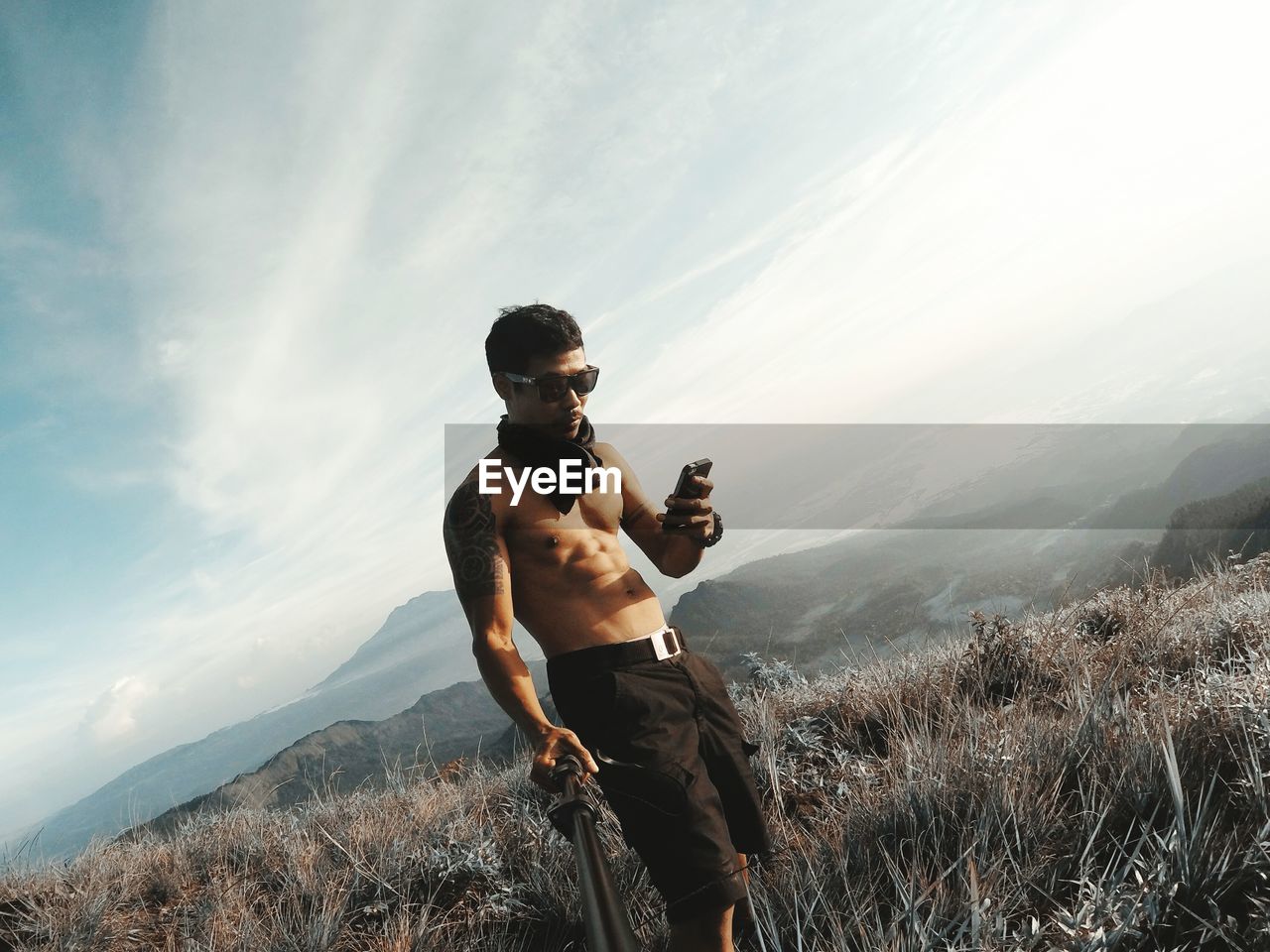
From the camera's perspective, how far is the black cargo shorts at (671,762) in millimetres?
2309

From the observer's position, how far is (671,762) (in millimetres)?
2377

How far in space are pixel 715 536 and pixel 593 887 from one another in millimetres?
1634

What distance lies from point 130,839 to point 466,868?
521 cm

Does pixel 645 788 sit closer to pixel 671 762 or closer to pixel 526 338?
pixel 671 762

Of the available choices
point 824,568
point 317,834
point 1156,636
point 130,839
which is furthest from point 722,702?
point 824,568

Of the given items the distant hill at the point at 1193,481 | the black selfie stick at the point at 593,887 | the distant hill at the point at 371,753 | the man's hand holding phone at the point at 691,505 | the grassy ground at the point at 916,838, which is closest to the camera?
the black selfie stick at the point at 593,887

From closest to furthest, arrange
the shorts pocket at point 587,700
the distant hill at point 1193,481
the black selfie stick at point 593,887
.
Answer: the black selfie stick at point 593,887
the shorts pocket at point 587,700
the distant hill at point 1193,481

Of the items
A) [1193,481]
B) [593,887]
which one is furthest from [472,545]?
[1193,481]

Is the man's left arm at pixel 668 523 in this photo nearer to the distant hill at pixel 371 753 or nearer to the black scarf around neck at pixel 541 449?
the black scarf around neck at pixel 541 449

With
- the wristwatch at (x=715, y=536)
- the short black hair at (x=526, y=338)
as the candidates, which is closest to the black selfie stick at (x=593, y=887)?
the wristwatch at (x=715, y=536)

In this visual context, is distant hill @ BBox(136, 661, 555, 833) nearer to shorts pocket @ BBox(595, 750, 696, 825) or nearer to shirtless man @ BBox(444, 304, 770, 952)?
shirtless man @ BBox(444, 304, 770, 952)

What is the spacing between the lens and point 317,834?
227 inches

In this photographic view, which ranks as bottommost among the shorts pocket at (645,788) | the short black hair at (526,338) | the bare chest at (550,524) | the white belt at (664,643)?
the shorts pocket at (645,788)

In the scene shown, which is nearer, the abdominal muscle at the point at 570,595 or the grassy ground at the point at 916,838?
the grassy ground at the point at 916,838
